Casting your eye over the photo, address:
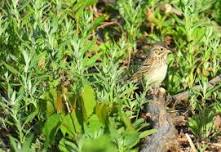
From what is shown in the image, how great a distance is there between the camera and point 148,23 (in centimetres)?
921

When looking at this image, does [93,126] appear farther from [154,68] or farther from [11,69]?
[154,68]

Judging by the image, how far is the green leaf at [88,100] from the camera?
6.20m

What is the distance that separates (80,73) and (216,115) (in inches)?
53.4

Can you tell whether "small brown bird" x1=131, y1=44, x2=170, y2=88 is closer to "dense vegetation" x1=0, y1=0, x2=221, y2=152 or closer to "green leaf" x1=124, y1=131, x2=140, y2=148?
"dense vegetation" x1=0, y1=0, x2=221, y2=152

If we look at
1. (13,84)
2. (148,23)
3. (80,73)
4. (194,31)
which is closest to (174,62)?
(194,31)

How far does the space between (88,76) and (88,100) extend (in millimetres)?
876

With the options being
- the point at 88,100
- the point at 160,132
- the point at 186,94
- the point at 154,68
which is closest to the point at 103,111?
the point at 88,100

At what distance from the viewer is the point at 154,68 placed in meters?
7.91

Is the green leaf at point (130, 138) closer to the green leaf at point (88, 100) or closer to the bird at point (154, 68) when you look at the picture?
the green leaf at point (88, 100)

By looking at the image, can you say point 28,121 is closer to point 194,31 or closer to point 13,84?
point 13,84

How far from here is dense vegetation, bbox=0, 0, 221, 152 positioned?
238 inches

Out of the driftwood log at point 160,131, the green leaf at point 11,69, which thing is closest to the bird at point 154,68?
the driftwood log at point 160,131

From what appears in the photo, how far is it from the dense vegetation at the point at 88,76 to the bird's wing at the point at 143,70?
110mm

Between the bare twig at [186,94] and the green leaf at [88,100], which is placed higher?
the green leaf at [88,100]
